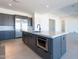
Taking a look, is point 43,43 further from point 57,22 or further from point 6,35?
point 57,22

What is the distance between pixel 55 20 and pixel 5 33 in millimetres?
8025

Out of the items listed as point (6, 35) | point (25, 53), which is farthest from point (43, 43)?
point (6, 35)

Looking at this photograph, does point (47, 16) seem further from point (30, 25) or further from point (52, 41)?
point (52, 41)

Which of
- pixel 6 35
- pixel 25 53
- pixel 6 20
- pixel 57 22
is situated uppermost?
pixel 57 22

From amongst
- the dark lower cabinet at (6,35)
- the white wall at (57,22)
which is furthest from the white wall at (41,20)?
the dark lower cabinet at (6,35)

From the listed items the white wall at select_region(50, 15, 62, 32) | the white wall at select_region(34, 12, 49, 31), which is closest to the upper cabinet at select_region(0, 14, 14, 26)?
the white wall at select_region(34, 12, 49, 31)

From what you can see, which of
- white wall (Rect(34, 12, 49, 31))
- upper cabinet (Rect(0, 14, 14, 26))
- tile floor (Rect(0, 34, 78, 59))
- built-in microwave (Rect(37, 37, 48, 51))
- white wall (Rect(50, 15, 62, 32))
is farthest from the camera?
white wall (Rect(50, 15, 62, 32))

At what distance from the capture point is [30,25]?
28.5 ft

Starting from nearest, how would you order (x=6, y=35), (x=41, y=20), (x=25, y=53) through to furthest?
(x=25, y=53)
(x=6, y=35)
(x=41, y=20)

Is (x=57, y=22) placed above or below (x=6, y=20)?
above

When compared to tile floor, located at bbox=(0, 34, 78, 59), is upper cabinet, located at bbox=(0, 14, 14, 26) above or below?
above

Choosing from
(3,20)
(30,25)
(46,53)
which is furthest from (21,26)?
(46,53)

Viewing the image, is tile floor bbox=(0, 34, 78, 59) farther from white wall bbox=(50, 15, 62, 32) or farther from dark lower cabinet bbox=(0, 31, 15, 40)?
white wall bbox=(50, 15, 62, 32)

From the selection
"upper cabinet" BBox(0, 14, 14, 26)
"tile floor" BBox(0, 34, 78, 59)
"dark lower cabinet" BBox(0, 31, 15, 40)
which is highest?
"upper cabinet" BBox(0, 14, 14, 26)
